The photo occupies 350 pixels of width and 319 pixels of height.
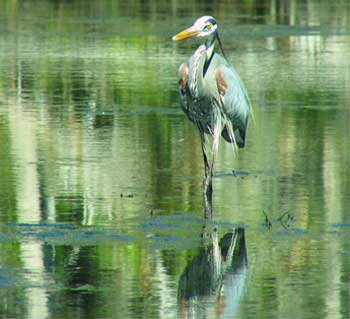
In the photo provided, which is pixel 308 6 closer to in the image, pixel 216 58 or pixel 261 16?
pixel 261 16

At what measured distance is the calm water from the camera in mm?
8656

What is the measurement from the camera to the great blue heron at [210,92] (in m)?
12.7

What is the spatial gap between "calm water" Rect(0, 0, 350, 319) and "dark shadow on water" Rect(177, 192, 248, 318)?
0.05 feet

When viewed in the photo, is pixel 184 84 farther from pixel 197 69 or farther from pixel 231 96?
pixel 231 96

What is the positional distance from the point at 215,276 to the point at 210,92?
3800 millimetres

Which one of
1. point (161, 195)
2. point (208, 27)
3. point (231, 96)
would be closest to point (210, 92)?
point (231, 96)

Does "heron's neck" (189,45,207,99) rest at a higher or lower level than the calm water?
higher

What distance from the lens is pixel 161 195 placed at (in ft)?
40.9

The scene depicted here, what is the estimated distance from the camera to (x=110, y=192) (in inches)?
495

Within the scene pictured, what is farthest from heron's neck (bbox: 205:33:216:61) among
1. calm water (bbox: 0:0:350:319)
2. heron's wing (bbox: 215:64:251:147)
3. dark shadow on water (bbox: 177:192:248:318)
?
dark shadow on water (bbox: 177:192:248:318)

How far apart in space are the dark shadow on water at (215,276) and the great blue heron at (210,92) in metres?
2.07

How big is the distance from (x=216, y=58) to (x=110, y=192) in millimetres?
1503

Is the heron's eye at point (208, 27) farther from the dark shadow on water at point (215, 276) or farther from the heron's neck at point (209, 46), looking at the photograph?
the dark shadow on water at point (215, 276)

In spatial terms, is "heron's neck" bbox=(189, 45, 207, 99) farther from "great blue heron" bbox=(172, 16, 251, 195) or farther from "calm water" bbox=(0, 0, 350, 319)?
"calm water" bbox=(0, 0, 350, 319)
